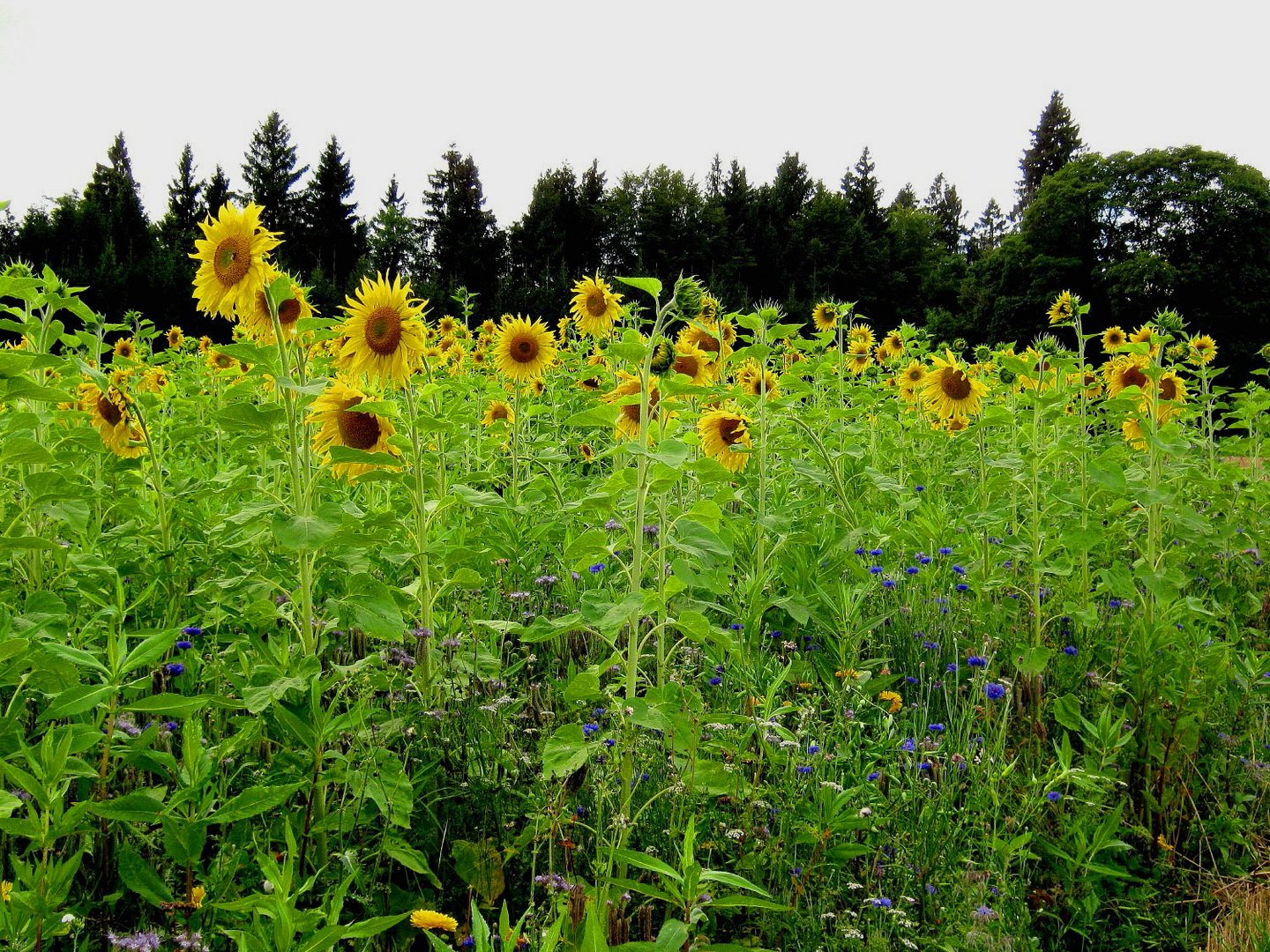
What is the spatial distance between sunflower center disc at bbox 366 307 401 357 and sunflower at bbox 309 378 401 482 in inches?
8.4

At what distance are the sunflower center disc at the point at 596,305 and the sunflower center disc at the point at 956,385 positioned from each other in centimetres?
226

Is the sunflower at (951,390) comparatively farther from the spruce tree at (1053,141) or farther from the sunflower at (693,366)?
the spruce tree at (1053,141)

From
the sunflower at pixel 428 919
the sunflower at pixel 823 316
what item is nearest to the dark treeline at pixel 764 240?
the sunflower at pixel 823 316

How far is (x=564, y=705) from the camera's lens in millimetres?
2367

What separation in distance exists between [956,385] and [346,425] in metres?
3.48

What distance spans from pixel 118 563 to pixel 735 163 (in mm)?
54367

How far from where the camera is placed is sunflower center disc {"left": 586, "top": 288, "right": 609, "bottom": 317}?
215 inches

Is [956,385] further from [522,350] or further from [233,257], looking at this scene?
[233,257]

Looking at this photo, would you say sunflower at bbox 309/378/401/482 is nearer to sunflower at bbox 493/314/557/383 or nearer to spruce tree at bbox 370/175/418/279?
sunflower at bbox 493/314/557/383

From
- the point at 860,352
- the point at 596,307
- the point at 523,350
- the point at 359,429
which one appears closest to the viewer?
the point at 359,429

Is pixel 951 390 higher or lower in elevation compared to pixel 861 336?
lower

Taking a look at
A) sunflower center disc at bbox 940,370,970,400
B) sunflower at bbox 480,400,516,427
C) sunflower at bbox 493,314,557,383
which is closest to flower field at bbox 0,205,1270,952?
sunflower center disc at bbox 940,370,970,400

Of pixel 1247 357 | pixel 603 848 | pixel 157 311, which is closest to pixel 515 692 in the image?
pixel 603 848

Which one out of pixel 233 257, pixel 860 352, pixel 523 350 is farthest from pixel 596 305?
pixel 860 352
